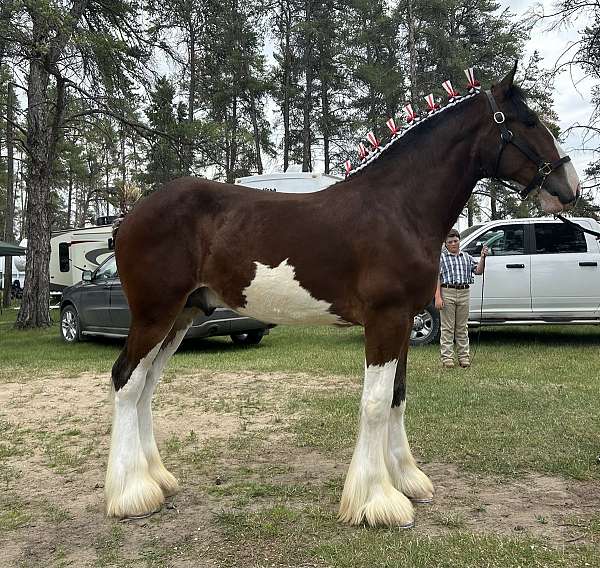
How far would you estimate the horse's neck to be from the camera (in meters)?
3.34

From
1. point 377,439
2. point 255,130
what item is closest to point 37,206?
point 377,439

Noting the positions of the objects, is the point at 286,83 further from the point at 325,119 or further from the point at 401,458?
the point at 401,458

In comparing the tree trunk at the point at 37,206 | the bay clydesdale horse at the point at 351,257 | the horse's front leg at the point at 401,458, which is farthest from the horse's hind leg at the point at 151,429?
the tree trunk at the point at 37,206

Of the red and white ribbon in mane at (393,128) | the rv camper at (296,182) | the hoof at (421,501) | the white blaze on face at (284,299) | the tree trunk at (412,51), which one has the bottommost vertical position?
the hoof at (421,501)

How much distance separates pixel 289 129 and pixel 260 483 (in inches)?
1036

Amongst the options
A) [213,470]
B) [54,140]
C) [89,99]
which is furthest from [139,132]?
[213,470]

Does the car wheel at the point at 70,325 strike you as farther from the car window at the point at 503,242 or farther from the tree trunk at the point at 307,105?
the tree trunk at the point at 307,105

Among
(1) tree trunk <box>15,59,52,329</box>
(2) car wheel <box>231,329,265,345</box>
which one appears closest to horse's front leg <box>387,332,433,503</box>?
(2) car wheel <box>231,329,265,345</box>

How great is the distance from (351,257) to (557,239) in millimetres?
7382

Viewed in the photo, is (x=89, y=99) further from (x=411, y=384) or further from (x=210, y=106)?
(x=210, y=106)

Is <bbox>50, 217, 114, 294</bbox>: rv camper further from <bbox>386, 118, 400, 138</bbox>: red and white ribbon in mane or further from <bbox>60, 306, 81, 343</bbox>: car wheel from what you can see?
<bbox>386, 118, 400, 138</bbox>: red and white ribbon in mane

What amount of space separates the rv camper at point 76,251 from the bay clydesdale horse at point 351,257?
15.4 metres

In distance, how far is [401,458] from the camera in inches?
141

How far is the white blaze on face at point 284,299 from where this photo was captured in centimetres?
332
